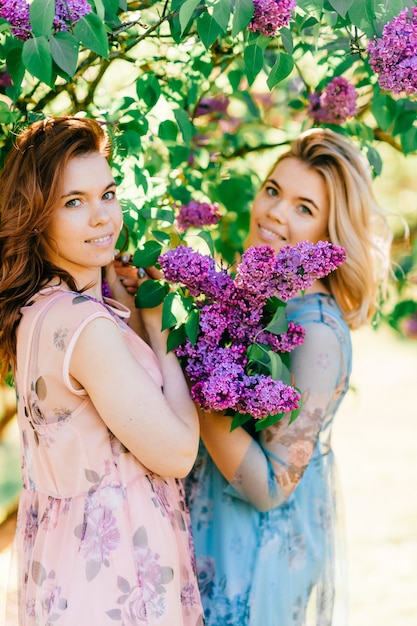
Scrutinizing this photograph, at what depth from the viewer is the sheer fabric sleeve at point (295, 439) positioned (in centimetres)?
242

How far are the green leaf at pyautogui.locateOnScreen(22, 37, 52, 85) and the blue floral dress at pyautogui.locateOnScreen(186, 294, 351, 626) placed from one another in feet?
3.68

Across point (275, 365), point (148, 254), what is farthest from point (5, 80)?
point (275, 365)

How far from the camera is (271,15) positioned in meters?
1.86

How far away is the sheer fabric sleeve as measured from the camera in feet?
7.93

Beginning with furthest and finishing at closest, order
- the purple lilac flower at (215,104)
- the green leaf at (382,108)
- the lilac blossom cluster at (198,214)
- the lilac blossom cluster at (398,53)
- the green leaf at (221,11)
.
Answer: the purple lilac flower at (215,104) → the lilac blossom cluster at (198,214) → the green leaf at (382,108) → the lilac blossom cluster at (398,53) → the green leaf at (221,11)

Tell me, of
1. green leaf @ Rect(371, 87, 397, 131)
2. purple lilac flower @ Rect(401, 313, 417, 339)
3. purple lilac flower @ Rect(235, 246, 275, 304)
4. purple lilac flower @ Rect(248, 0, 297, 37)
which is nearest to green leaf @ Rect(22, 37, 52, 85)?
purple lilac flower @ Rect(248, 0, 297, 37)

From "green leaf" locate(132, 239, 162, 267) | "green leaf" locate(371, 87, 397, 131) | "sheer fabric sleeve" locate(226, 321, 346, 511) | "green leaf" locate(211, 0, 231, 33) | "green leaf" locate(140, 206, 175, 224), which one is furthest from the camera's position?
"green leaf" locate(371, 87, 397, 131)

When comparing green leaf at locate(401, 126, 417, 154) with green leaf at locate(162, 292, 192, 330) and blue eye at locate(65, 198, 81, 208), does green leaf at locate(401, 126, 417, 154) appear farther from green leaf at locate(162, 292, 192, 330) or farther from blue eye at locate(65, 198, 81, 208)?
blue eye at locate(65, 198, 81, 208)

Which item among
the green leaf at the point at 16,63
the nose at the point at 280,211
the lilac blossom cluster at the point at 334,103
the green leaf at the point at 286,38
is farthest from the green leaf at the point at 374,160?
the green leaf at the point at 16,63

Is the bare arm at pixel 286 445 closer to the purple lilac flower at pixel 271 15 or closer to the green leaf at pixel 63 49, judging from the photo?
the purple lilac flower at pixel 271 15

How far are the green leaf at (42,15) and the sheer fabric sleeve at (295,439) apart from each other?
1184 mm

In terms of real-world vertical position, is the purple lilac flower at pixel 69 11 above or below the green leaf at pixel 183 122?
above

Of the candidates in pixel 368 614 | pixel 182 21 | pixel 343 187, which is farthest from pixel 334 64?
pixel 368 614

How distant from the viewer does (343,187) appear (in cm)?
277
